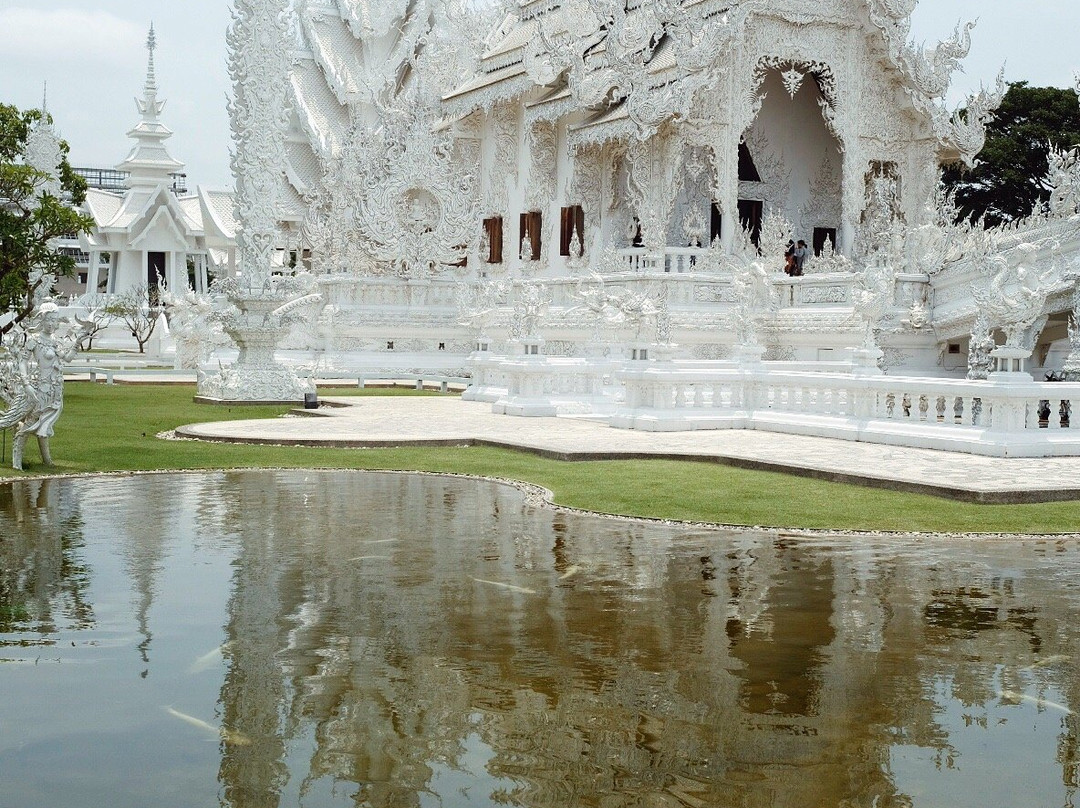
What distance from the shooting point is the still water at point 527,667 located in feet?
12.3

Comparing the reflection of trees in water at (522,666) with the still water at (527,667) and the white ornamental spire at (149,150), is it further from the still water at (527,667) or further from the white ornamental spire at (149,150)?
the white ornamental spire at (149,150)

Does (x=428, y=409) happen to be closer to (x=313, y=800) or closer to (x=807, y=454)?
(x=807, y=454)

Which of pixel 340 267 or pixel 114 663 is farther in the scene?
pixel 340 267

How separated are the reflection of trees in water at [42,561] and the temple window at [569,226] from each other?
18.0 m

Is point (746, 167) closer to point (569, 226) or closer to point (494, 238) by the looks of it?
point (569, 226)

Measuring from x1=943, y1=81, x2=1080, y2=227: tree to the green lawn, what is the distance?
2515 centimetres

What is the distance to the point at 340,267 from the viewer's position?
2789cm

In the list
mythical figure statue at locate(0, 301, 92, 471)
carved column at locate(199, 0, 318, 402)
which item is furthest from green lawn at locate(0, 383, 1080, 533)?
carved column at locate(199, 0, 318, 402)

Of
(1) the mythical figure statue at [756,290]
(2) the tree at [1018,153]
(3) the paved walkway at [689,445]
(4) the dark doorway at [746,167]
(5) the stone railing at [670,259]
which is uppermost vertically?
(2) the tree at [1018,153]

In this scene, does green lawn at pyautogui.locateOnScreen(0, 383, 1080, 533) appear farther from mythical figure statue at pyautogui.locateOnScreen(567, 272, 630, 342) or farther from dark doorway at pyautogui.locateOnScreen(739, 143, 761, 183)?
dark doorway at pyautogui.locateOnScreen(739, 143, 761, 183)

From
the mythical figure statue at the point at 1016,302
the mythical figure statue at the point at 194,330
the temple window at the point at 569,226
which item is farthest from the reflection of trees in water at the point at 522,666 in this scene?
the temple window at the point at 569,226

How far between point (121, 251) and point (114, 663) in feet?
150

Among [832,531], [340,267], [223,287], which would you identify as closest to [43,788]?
[832,531]

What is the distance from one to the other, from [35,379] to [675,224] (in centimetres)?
1611
